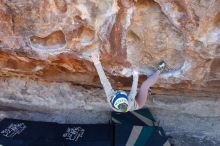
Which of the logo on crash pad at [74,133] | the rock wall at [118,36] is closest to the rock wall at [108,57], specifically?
the rock wall at [118,36]

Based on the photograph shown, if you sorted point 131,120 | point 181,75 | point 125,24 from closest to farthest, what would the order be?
point 125,24
point 181,75
point 131,120

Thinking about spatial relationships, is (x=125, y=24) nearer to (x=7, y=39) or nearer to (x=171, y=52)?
(x=171, y=52)

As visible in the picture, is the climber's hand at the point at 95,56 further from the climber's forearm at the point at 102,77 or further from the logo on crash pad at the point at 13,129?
the logo on crash pad at the point at 13,129

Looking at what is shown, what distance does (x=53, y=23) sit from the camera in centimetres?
121

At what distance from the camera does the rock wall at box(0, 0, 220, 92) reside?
1.17 metres

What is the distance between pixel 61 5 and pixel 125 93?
1.09 ft

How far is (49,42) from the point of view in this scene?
1271 millimetres

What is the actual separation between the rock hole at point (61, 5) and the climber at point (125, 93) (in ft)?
0.59

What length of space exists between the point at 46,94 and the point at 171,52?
0.53m

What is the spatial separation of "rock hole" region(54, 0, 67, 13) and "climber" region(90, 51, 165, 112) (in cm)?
18

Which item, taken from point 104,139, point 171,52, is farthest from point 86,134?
point 171,52

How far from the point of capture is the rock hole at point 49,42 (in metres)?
1.26

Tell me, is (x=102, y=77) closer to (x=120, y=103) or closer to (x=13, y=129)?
(x=120, y=103)

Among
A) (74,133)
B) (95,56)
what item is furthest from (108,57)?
(74,133)
